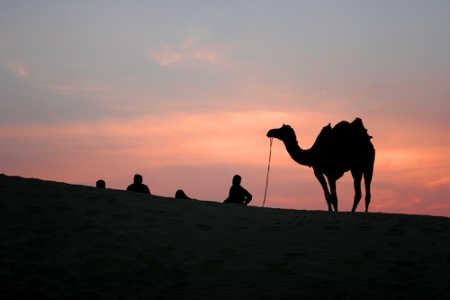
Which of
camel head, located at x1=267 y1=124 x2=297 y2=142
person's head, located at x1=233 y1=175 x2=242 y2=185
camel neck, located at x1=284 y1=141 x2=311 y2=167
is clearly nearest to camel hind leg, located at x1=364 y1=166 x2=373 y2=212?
camel neck, located at x1=284 y1=141 x2=311 y2=167

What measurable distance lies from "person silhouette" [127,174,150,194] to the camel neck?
5.02 metres

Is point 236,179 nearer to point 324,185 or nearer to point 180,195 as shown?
point 180,195

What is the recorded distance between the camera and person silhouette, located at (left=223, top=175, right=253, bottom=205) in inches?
590

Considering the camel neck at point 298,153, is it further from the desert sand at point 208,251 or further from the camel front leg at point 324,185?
the desert sand at point 208,251

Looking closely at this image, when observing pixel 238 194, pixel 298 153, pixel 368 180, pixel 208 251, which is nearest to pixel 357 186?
pixel 368 180

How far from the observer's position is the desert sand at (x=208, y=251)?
8.73 m

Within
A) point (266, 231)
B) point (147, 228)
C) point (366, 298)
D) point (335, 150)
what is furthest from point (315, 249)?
point (335, 150)

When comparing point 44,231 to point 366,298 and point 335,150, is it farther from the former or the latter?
point 335,150

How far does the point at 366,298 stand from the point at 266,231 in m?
3.63

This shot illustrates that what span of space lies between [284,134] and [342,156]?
249cm

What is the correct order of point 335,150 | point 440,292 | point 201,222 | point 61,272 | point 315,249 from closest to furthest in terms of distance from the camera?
point 440,292 < point 61,272 < point 315,249 < point 201,222 < point 335,150

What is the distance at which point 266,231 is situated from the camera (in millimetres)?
11562

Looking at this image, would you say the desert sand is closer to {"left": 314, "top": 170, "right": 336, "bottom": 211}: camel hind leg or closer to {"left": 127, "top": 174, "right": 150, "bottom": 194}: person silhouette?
{"left": 127, "top": 174, "right": 150, "bottom": 194}: person silhouette

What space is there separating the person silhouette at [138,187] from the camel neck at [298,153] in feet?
16.5
